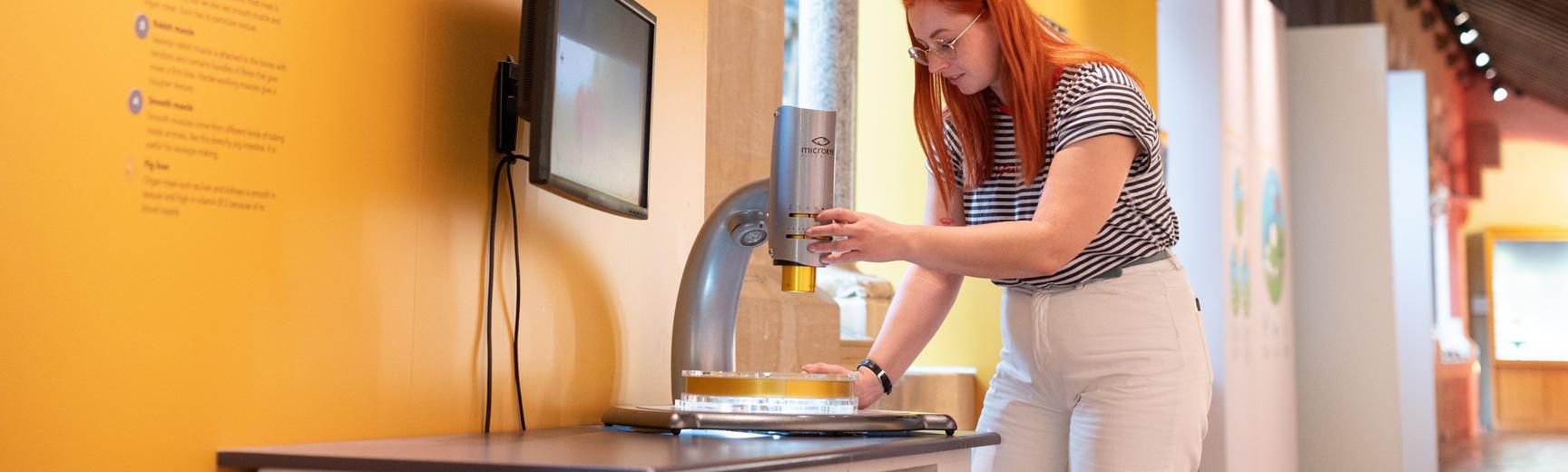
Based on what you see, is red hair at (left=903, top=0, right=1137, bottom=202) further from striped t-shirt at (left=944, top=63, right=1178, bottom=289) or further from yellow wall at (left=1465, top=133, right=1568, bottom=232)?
yellow wall at (left=1465, top=133, right=1568, bottom=232)

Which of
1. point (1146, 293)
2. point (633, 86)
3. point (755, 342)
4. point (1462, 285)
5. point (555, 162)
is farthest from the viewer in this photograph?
point (1462, 285)

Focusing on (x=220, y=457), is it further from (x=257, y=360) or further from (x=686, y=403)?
(x=686, y=403)

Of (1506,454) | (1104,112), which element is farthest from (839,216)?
(1506,454)

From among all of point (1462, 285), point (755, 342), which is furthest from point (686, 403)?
point (1462, 285)

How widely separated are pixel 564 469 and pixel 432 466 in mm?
125

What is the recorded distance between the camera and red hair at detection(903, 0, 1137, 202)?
1749mm

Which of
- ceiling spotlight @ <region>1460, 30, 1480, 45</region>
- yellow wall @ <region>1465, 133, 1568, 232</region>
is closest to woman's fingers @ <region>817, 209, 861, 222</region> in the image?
ceiling spotlight @ <region>1460, 30, 1480, 45</region>

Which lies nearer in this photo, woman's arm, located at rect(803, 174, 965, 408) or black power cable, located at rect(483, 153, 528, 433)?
black power cable, located at rect(483, 153, 528, 433)

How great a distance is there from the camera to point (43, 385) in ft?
3.98

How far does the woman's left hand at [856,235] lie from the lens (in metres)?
1.55

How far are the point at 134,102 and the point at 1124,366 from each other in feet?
3.87

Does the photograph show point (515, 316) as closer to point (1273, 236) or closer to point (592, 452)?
point (592, 452)

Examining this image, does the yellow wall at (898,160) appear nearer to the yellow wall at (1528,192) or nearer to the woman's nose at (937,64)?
the woman's nose at (937,64)

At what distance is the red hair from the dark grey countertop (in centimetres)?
39
